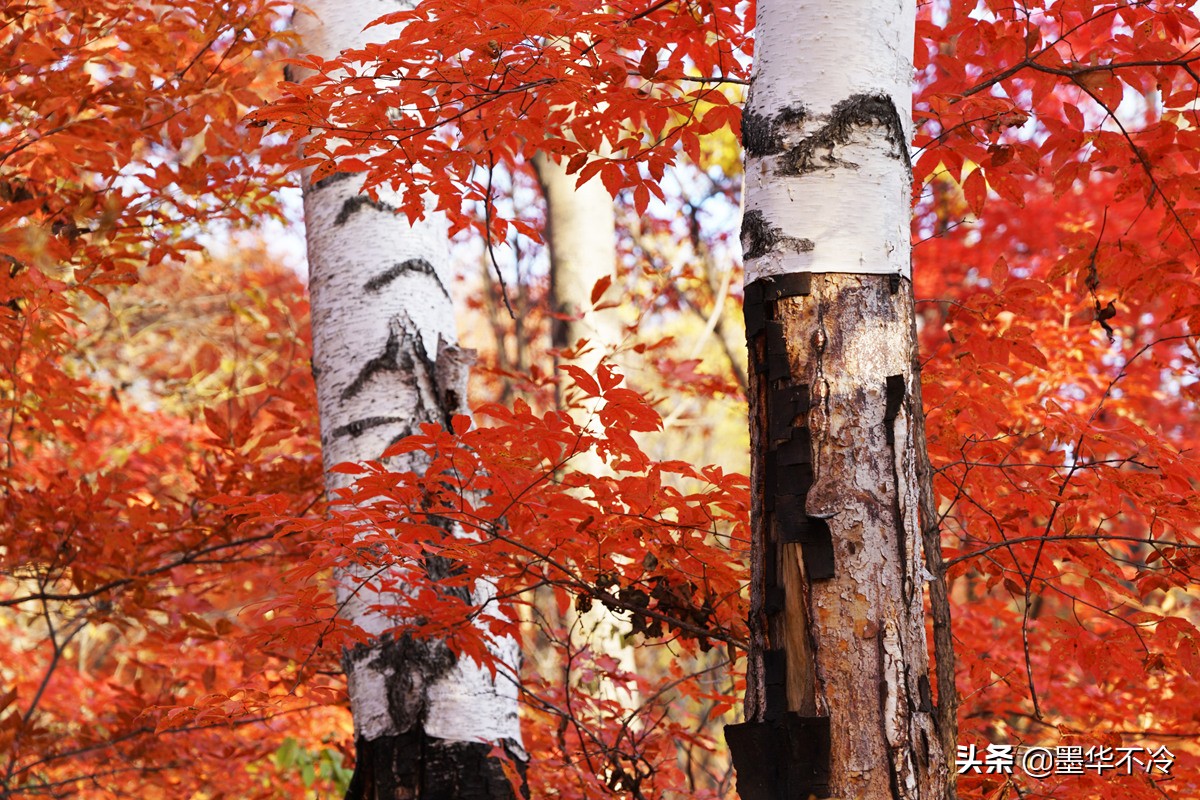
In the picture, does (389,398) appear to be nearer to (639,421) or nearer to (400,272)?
(400,272)

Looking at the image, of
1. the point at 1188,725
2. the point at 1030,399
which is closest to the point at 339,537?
the point at 1188,725

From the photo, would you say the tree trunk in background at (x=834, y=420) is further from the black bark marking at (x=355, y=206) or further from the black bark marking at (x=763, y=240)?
the black bark marking at (x=355, y=206)

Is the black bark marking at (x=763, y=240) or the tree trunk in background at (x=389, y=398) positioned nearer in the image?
the black bark marking at (x=763, y=240)

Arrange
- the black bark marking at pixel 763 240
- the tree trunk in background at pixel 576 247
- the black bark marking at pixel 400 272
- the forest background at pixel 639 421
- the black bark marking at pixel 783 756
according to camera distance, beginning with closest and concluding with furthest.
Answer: the black bark marking at pixel 783 756, the black bark marking at pixel 763 240, the forest background at pixel 639 421, the black bark marking at pixel 400 272, the tree trunk in background at pixel 576 247

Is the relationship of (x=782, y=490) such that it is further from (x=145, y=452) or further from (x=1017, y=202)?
(x=145, y=452)

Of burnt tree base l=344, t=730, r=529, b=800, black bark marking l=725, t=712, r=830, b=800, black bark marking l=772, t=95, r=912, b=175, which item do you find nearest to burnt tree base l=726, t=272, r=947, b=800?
black bark marking l=725, t=712, r=830, b=800

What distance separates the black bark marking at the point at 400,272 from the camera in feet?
8.63

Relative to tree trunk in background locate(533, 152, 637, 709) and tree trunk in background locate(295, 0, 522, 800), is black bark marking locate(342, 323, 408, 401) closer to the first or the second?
tree trunk in background locate(295, 0, 522, 800)

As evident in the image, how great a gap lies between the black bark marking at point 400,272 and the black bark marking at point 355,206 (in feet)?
0.57

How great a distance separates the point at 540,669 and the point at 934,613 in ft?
20.7

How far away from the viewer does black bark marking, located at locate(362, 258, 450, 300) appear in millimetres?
2631

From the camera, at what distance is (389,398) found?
254 centimetres

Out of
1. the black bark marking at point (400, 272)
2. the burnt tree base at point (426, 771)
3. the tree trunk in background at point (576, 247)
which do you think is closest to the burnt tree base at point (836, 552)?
the burnt tree base at point (426, 771)

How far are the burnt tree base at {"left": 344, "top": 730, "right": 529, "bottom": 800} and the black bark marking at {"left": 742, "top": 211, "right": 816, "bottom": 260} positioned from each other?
56.1 inches
